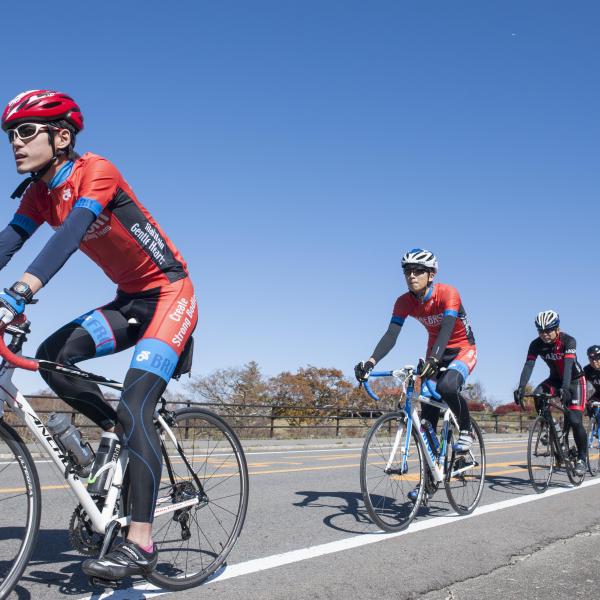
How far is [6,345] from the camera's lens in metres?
3.07

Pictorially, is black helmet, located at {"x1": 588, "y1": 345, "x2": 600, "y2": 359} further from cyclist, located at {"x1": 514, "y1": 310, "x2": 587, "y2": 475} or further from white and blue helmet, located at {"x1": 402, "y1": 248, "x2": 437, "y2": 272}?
white and blue helmet, located at {"x1": 402, "y1": 248, "x2": 437, "y2": 272}

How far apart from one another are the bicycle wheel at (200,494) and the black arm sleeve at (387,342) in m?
2.49

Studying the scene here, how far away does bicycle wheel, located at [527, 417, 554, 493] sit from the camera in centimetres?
871

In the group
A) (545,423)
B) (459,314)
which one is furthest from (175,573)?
(545,423)

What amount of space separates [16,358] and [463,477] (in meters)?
5.13

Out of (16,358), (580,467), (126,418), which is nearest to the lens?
(16,358)

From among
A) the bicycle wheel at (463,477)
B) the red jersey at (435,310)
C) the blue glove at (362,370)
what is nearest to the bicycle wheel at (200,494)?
the blue glove at (362,370)

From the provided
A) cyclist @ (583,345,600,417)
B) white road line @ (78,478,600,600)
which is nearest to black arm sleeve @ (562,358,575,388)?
cyclist @ (583,345,600,417)

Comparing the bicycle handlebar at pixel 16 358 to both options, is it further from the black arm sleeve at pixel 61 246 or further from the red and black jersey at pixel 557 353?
the red and black jersey at pixel 557 353

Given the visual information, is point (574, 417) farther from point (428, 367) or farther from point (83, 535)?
point (83, 535)

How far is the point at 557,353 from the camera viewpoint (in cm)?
943

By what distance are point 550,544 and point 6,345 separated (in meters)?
4.43

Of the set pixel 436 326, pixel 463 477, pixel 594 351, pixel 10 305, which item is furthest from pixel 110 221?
pixel 594 351

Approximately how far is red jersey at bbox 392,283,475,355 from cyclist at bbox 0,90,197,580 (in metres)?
3.46
